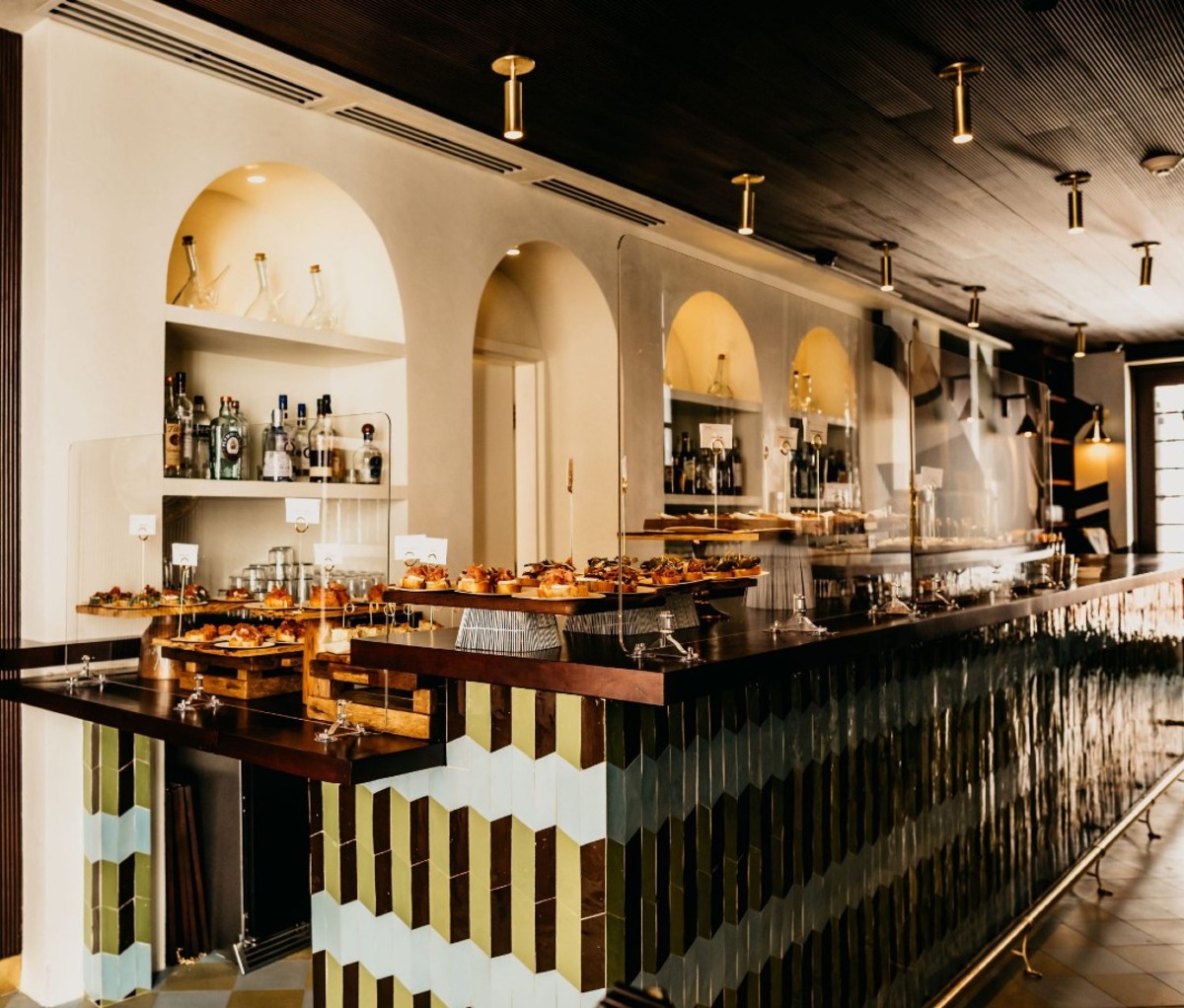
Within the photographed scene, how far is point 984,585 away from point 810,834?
1.42m

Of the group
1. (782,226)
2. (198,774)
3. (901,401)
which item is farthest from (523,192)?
(198,774)

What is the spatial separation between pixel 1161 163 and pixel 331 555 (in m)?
3.72

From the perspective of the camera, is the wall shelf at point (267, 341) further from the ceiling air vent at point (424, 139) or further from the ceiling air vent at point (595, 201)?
the ceiling air vent at point (595, 201)

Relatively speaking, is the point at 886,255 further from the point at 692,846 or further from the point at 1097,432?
the point at 1097,432

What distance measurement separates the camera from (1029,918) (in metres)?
3.01

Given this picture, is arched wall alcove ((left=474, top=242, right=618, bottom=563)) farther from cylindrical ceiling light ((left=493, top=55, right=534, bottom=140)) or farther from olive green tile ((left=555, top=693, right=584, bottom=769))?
olive green tile ((left=555, top=693, right=584, bottom=769))

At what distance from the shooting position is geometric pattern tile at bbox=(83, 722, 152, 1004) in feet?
9.31

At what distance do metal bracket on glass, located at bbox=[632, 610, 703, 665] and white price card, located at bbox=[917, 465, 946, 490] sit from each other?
1.36 m

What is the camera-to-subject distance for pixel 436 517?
3.84m

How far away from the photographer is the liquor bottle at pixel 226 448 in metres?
3.16

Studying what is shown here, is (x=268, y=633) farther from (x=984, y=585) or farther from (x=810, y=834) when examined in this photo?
(x=984, y=585)

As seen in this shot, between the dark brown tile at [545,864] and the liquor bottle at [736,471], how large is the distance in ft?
3.28

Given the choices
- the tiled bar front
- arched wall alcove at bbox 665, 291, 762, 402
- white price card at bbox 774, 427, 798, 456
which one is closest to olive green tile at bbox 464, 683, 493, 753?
the tiled bar front

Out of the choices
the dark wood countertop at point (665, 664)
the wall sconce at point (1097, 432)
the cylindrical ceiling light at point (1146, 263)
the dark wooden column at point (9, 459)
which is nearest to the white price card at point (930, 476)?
the dark wood countertop at point (665, 664)
